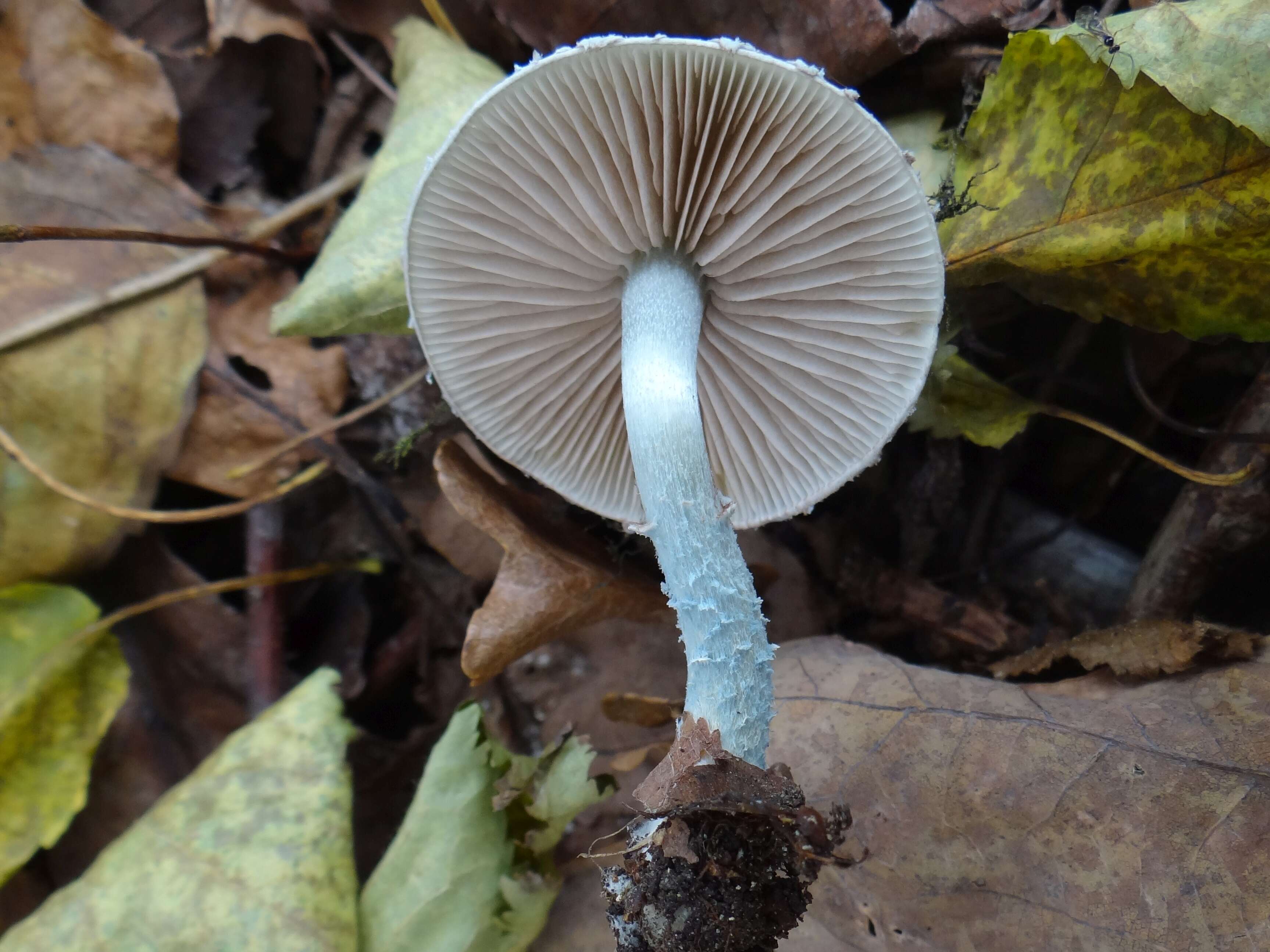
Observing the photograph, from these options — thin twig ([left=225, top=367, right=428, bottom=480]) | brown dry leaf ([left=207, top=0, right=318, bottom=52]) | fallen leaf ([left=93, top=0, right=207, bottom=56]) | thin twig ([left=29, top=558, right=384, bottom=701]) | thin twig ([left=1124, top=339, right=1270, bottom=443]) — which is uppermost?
brown dry leaf ([left=207, top=0, right=318, bottom=52])

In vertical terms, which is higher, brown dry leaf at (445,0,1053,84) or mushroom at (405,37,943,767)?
brown dry leaf at (445,0,1053,84)

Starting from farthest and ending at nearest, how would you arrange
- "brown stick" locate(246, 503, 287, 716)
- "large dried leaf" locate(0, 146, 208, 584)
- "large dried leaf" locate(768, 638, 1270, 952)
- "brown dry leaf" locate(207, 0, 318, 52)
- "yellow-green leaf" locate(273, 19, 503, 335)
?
"brown dry leaf" locate(207, 0, 318, 52)
"brown stick" locate(246, 503, 287, 716)
"large dried leaf" locate(0, 146, 208, 584)
"yellow-green leaf" locate(273, 19, 503, 335)
"large dried leaf" locate(768, 638, 1270, 952)

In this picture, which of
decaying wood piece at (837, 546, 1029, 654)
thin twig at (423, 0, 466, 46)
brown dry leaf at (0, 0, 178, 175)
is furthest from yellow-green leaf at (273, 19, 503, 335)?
decaying wood piece at (837, 546, 1029, 654)

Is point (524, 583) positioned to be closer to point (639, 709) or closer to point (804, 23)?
point (639, 709)

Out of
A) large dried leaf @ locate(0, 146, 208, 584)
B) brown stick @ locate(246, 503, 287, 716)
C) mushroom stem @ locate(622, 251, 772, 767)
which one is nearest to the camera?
mushroom stem @ locate(622, 251, 772, 767)

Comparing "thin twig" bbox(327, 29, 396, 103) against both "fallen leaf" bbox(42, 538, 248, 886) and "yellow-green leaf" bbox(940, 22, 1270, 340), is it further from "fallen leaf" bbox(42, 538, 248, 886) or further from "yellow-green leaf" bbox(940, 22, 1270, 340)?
"yellow-green leaf" bbox(940, 22, 1270, 340)

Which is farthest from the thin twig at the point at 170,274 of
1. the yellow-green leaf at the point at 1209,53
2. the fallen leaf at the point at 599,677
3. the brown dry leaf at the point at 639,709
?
the yellow-green leaf at the point at 1209,53

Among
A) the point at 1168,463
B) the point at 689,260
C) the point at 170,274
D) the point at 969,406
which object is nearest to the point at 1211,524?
the point at 1168,463
